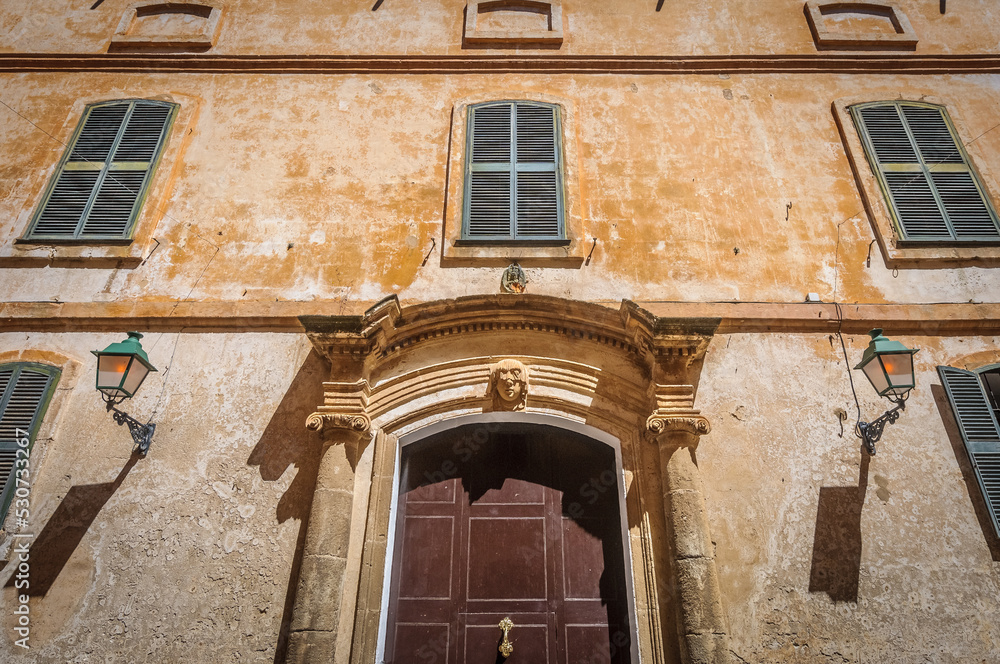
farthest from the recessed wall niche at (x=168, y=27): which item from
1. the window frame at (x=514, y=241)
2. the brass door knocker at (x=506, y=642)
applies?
the brass door knocker at (x=506, y=642)

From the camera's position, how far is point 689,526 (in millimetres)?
4320

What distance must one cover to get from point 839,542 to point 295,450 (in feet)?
12.6

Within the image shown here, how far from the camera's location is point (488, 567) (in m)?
4.76

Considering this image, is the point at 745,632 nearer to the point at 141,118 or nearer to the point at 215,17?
the point at 141,118

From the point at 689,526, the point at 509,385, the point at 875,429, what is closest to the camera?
the point at 689,526

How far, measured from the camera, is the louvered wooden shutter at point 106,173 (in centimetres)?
587

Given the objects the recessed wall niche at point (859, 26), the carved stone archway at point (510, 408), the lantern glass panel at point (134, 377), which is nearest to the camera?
the carved stone archway at point (510, 408)

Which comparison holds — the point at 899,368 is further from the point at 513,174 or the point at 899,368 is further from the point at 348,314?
the point at 348,314

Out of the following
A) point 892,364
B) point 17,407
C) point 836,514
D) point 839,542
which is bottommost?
point 839,542

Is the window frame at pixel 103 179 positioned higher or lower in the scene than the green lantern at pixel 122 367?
higher

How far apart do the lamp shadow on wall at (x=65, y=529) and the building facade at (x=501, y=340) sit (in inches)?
0.8

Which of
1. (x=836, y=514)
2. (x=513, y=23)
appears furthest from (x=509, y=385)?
(x=513, y=23)

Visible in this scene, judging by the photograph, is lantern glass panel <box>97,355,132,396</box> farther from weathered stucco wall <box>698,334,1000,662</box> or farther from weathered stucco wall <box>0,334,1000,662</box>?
weathered stucco wall <box>698,334,1000,662</box>

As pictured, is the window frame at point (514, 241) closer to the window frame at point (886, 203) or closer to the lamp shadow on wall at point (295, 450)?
the lamp shadow on wall at point (295, 450)
